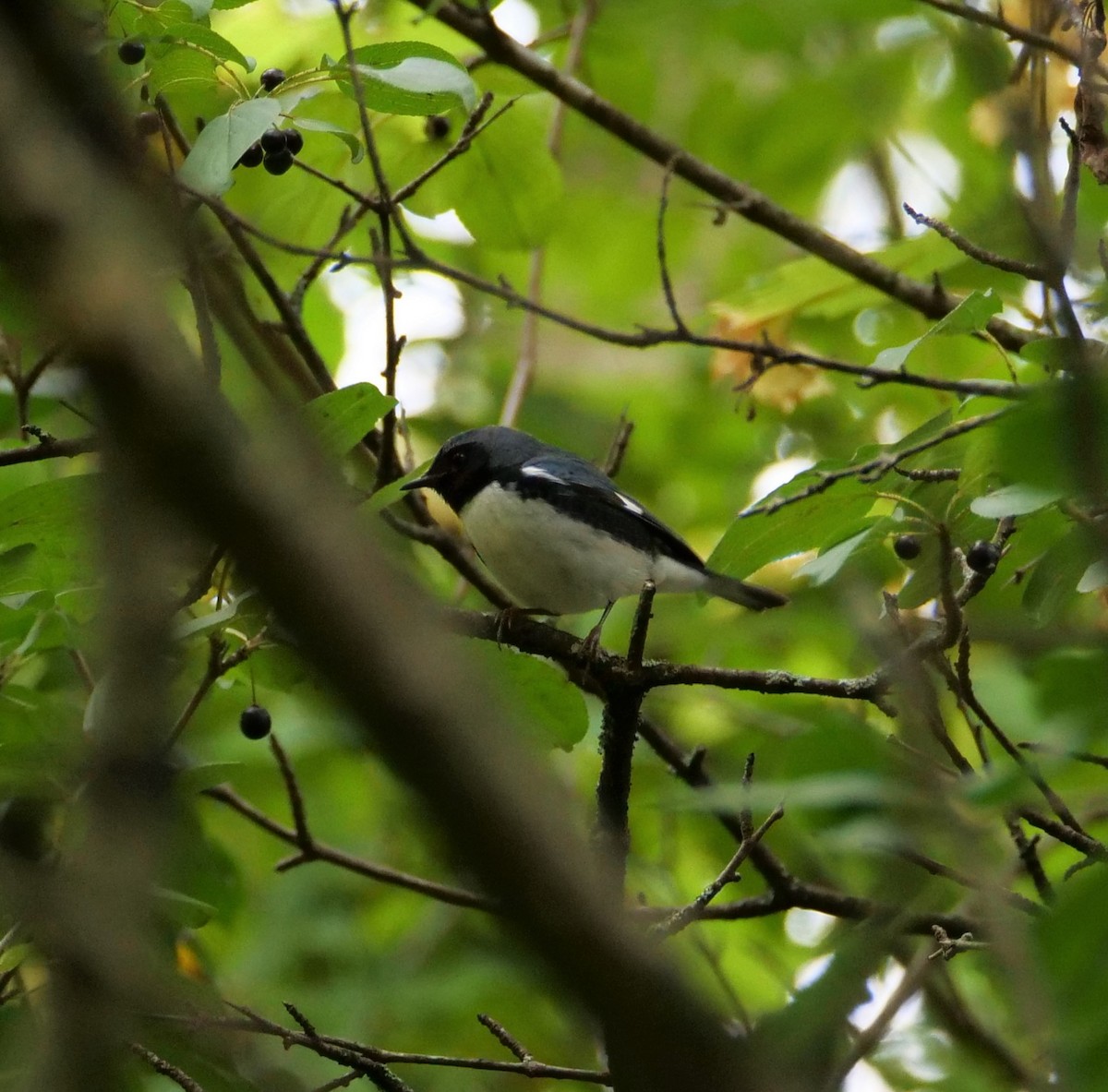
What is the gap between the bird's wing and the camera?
224 inches

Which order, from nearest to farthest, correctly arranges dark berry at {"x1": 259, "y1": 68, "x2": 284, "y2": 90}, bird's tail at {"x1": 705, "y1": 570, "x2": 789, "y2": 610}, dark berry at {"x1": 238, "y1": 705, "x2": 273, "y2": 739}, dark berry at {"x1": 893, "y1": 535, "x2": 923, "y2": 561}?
dark berry at {"x1": 893, "y1": 535, "x2": 923, "y2": 561}, dark berry at {"x1": 259, "y1": 68, "x2": 284, "y2": 90}, dark berry at {"x1": 238, "y1": 705, "x2": 273, "y2": 739}, bird's tail at {"x1": 705, "y1": 570, "x2": 789, "y2": 610}

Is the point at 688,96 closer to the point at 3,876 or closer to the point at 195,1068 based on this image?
the point at 195,1068

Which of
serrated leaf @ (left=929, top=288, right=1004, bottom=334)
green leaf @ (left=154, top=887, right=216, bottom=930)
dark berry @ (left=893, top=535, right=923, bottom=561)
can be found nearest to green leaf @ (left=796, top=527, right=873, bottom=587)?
dark berry @ (left=893, top=535, right=923, bottom=561)

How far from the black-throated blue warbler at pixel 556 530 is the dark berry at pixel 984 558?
7.85 feet

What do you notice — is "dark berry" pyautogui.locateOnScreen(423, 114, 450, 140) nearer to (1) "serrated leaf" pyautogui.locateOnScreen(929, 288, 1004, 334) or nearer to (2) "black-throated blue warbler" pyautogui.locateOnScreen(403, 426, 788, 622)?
(2) "black-throated blue warbler" pyautogui.locateOnScreen(403, 426, 788, 622)

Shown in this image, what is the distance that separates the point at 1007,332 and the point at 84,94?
147 inches

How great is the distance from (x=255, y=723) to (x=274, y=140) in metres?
1.44

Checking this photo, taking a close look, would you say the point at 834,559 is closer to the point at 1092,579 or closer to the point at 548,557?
the point at 1092,579

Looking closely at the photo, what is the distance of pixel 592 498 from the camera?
5734mm

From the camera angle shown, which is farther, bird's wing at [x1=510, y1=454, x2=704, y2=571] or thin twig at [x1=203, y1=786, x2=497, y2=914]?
bird's wing at [x1=510, y1=454, x2=704, y2=571]

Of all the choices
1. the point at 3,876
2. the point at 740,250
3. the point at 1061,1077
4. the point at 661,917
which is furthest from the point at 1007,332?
the point at 740,250

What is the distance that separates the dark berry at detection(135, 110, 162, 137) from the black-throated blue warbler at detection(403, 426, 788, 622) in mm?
2299

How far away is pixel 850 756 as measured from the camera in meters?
1.48

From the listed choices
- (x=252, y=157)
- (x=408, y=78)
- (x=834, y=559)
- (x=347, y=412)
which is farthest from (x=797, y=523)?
(x=252, y=157)
